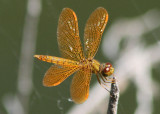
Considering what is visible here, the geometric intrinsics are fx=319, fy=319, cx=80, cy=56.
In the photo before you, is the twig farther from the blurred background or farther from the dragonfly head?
the blurred background

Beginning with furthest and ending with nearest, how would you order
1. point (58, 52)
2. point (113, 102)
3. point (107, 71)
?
point (58, 52)
point (107, 71)
point (113, 102)

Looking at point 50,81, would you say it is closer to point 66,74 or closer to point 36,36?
point 66,74

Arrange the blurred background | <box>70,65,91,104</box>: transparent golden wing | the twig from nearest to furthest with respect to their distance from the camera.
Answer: the twig < <box>70,65,91,104</box>: transparent golden wing < the blurred background

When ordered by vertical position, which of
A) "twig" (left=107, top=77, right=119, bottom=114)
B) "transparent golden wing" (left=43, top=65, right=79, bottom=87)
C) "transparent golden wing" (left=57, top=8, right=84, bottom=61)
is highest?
"transparent golden wing" (left=57, top=8, right=84, bottom=61)

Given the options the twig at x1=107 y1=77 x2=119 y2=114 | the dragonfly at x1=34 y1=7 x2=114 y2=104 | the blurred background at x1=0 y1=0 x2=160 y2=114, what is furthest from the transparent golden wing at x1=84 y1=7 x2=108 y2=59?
the blurred background at x1=0 y1=0 x2=160 y2=114

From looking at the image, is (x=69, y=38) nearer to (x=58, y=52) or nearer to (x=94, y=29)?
(x=94, y=29)

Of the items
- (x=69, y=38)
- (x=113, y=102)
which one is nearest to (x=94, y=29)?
(x=69, y=38)

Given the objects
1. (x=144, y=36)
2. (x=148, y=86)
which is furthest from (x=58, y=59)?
(x=144, y=36)
